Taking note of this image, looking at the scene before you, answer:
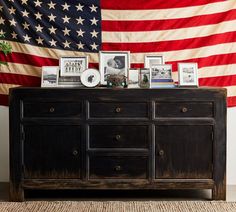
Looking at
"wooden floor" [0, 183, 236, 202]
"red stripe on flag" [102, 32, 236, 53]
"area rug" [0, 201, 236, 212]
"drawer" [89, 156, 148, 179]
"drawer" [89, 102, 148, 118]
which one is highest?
"red stripe on flag" [102, 32, 236, 53]

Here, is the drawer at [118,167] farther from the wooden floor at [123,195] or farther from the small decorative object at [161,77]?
the small decorative object at [161,77]

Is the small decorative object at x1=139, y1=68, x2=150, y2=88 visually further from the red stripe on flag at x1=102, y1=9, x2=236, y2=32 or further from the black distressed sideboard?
the red stripe on flag at x1=102, y1=9, x2=236, y2=32

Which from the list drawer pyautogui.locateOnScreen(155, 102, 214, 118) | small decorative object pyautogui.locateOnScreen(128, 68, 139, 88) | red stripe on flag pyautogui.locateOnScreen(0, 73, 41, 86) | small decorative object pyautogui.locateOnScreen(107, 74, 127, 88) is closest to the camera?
drawer pyautogui.locateOnScreen(155, 102, 214, 118)

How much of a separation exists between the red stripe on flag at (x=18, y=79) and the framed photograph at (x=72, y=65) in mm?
318

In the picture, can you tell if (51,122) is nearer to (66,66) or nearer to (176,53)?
(66,66)

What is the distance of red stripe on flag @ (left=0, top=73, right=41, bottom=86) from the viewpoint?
459 centimetres

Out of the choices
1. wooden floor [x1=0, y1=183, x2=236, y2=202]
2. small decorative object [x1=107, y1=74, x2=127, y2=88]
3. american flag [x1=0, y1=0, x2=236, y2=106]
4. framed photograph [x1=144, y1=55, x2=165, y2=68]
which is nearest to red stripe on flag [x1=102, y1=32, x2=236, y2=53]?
american flag [x1=0, y1=0, x2=236, y2=106]

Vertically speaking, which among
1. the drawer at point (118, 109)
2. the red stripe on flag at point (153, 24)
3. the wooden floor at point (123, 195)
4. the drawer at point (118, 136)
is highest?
the red stripe on flag at point (153, 24)

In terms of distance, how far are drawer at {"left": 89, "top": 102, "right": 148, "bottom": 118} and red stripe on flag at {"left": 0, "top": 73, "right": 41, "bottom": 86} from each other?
800mm

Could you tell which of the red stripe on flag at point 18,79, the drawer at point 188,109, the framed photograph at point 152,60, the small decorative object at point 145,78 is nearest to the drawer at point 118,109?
the drawer at point 188,109

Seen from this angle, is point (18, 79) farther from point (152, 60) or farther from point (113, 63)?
point (152, 60)

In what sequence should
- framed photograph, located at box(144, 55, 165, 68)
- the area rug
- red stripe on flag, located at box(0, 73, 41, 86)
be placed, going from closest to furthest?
the area rug → framed photograph, located at box(144, 55, 165, 68) → red stripe on flag, located at box(0, 73, 41, 86)

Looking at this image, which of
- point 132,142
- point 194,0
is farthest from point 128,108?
point 194,0

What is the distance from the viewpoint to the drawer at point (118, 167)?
4062mm
